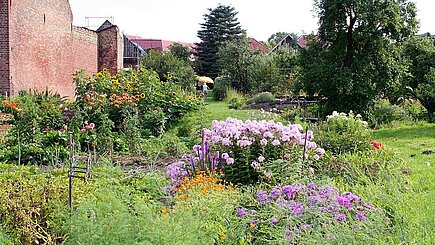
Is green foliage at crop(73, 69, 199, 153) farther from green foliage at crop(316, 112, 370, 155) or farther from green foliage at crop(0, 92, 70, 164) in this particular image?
green foliage at crop(316, 112, 370, 155)

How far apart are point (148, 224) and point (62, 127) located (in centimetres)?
737

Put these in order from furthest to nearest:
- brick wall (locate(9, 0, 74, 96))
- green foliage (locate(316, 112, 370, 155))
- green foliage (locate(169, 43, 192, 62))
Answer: green foliage (locate(169, 43, 192, 62)) < brick wall (locate(9, 0, 74, 96)) < green foliage (locate(316, 112, 370, 155))

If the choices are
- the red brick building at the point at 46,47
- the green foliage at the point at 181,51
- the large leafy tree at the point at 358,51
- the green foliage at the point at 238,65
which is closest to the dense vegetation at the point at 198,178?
the large leafy tree at the point at 358,51

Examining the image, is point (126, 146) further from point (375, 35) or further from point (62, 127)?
point (375, 35)

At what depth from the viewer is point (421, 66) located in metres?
17.6

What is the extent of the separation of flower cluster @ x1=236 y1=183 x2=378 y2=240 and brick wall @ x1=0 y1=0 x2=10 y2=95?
572 inches

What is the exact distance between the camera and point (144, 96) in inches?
455

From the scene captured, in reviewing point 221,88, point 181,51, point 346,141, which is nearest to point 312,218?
point 346,141

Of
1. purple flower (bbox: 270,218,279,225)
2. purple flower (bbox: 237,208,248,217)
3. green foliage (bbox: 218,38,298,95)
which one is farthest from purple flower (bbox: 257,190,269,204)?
green foliage (bbox: 218,38,298,95)

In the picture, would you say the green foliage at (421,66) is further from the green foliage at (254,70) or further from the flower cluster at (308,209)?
the flower cluster at (308,209)

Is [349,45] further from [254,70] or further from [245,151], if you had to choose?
[254,70]

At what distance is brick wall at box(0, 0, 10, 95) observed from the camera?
16.8 metres

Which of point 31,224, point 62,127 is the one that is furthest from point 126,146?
point 31,224

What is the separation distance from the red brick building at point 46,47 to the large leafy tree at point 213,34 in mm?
21415
